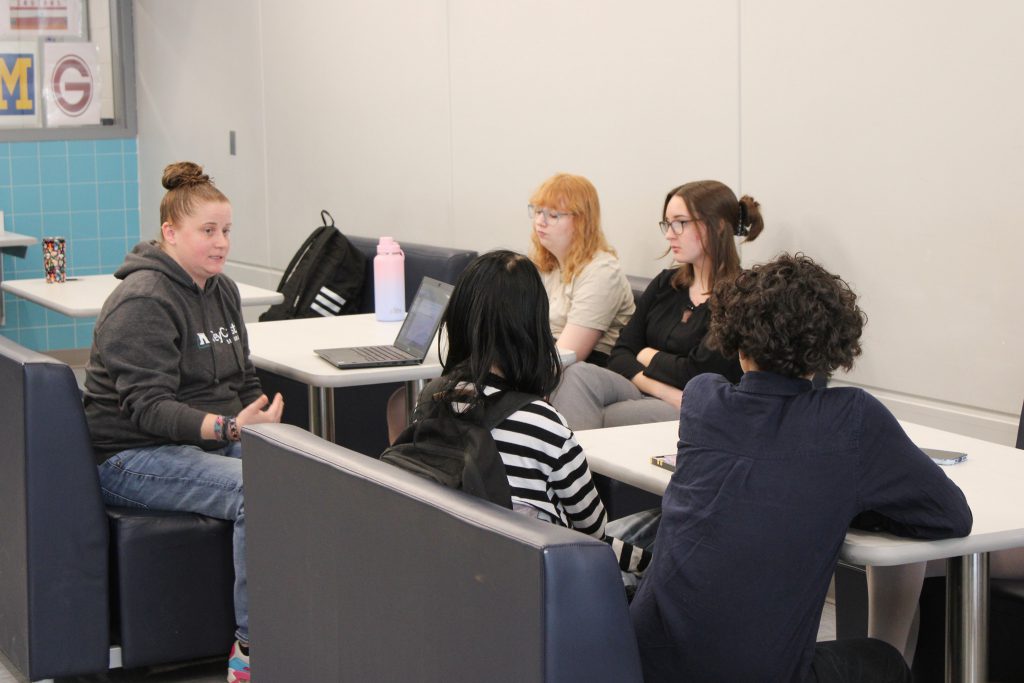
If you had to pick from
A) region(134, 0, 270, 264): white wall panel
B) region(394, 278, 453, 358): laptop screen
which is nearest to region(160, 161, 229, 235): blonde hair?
region(394, 278, 453, 358): laptop screen

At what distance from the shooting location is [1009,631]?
8.12 feet

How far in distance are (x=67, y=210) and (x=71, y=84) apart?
2.33ft

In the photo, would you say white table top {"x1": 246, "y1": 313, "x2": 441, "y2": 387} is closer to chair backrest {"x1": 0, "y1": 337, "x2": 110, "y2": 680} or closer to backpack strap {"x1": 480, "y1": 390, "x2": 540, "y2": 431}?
chair backrest {"x1": 0, "y1": 337, "x2": 110, "y2": 680}

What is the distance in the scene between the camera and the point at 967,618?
2.07 meters

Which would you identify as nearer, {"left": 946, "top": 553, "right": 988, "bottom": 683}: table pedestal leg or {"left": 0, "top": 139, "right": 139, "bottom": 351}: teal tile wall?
{"left": 946, "top": 553, "right": 988, "bottom": 683}: table pedestal leg

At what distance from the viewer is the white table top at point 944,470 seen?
1854 mm

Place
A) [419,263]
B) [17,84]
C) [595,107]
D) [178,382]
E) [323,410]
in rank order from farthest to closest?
[17,84] → [419,263] → [595,107] → [323,410] → [178,382]

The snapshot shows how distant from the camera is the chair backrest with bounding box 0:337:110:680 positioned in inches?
109

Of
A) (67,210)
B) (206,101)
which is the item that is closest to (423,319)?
(206,101)

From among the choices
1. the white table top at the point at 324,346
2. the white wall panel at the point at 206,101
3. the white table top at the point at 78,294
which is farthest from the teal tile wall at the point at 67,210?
the white table top at the point at 324,346

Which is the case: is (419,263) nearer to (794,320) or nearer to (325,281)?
(325,281)

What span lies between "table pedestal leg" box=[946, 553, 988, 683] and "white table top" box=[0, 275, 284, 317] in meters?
2.74

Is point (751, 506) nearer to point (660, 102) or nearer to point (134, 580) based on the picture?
point (134, 580)

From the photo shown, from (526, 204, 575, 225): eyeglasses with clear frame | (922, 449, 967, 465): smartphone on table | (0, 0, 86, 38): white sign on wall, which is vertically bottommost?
(922, 449, 967, 465): smartphone on table
